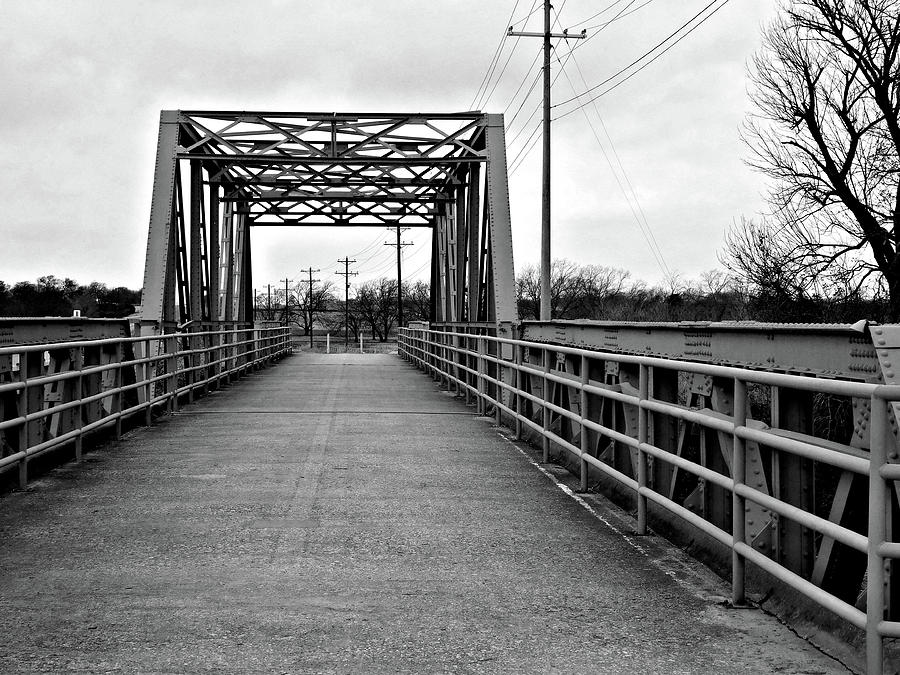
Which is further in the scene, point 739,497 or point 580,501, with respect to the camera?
point 580,501

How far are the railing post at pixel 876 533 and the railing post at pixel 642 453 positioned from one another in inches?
107

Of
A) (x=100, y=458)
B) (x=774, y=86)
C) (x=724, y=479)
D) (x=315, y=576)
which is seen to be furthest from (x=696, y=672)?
(x=774, y=86)

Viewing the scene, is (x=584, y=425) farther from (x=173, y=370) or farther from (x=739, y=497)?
(x=173, y=370)

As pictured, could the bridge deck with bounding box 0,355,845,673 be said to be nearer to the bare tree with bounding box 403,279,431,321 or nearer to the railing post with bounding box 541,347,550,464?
the railing post with bounding box 541,347,550,464

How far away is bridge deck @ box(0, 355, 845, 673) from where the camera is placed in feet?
13.2

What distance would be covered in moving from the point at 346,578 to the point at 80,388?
508cm

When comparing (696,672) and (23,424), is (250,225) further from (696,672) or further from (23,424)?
(696,672)

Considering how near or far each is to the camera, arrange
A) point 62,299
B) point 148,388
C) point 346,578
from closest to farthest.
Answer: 1. point 346,578
2. point 148,388
3. point 62,299

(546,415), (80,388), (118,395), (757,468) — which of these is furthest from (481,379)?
(757,468)

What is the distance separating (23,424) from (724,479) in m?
5.21

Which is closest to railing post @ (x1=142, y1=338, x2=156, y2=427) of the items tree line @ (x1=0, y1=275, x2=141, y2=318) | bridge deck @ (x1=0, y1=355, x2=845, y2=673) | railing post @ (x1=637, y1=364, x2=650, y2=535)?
bridge deck @ (x1=0, y1=355, x2=845, y2=673)

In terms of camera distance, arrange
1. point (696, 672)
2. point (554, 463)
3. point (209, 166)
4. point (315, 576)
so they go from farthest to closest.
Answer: point (209, 166)
point (554, 463)
point (315, 576)
point (696, 672)

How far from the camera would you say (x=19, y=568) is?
5.36 meters

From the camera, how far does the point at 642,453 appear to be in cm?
612
